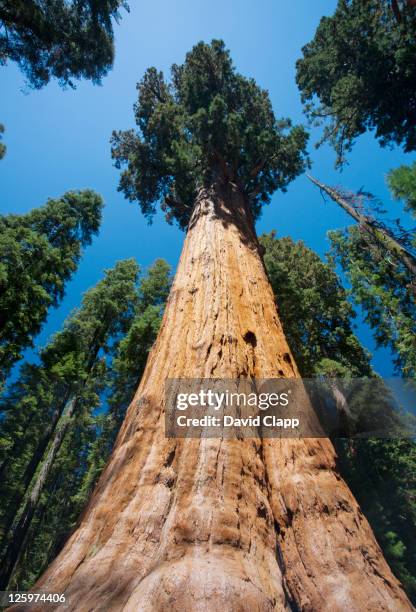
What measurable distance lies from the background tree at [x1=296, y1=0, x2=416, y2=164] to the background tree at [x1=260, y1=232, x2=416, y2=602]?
6.55 m

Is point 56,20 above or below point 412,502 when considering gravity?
above

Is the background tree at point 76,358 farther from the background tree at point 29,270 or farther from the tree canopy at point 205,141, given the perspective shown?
the tree canopy at point 205,141

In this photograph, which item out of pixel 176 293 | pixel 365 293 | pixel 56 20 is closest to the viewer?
pixel 176 293

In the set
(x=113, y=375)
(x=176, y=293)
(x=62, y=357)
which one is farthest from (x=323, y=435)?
(x=113, y=375)

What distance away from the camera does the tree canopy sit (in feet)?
28.4

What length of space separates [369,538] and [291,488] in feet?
1.85

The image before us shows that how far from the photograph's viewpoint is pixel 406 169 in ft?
26.9

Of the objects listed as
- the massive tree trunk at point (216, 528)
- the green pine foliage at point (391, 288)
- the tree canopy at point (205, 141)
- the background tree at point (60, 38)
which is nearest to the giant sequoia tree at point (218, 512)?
the massive tree trunk at point (216, 528)

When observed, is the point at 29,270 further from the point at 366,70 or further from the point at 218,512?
the point at 366,70

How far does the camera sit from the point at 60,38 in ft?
29.3

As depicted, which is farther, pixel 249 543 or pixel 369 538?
pixel 369 538

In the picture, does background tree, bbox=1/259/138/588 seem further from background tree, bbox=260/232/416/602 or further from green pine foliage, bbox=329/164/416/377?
green pine foliage, bbox=329/164/416/377

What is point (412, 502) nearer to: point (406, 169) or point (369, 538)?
point (406, 169)

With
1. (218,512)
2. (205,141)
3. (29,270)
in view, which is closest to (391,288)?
(205,141)
